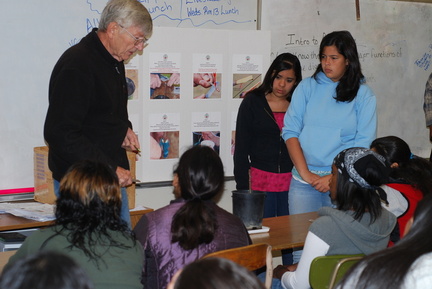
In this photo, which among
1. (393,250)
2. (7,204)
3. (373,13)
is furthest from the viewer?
(373,13)

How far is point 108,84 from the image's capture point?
2959mm

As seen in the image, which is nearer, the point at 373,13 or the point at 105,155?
the point at 105,155

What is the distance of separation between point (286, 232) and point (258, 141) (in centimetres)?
115

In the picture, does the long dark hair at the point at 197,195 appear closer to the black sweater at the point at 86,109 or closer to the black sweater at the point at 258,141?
the black sweater at the point at 86,109

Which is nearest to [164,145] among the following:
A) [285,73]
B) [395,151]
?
[285,73]

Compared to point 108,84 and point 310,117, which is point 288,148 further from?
point 108,84

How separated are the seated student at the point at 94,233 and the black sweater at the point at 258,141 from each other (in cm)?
188

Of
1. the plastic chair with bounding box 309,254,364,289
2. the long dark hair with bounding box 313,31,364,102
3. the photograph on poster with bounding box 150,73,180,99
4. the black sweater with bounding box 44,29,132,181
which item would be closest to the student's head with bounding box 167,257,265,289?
the plastic chair with bounding box 309,254,364,289

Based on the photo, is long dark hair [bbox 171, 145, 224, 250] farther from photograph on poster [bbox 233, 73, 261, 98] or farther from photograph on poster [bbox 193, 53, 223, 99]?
photograph on poster [bbox 233, 73, 261, 98]

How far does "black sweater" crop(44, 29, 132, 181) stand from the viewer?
277cm

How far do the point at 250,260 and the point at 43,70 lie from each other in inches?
82.1

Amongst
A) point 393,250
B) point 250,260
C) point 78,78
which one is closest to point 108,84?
point 78,78

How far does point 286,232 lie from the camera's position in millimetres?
3023

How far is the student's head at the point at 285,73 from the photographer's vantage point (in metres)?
4.00
